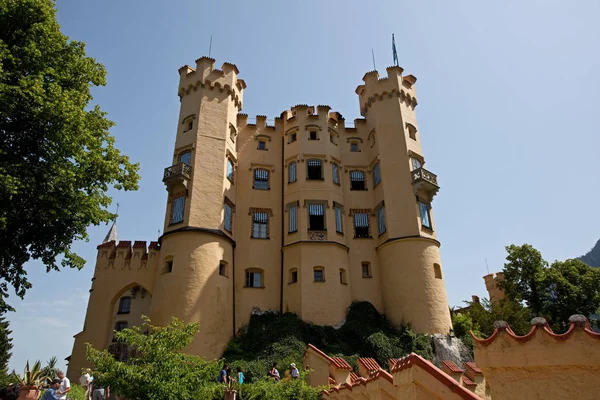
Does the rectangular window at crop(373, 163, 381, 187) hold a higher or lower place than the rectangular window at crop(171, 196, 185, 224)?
higher

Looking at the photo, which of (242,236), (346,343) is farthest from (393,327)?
(242,236)

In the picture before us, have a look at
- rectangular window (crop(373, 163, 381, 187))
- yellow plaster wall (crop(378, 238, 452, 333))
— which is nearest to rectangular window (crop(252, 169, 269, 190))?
rectangular window (crop(373, 163, 381, 187))

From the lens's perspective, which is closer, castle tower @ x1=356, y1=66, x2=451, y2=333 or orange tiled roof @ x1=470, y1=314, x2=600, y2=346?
orange tiled roof @ x1=470, y1=314, x2=600, y2=346

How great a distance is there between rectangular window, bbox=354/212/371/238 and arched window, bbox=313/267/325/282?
447cm

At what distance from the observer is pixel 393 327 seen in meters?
27.3

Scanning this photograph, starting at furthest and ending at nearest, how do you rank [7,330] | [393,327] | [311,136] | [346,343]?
[7,330] → [311,136] → [393,327] → [346,343]

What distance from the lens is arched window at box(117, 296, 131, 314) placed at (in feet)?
129

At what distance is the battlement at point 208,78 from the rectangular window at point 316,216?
35.9ft

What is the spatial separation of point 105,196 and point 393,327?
18936mm

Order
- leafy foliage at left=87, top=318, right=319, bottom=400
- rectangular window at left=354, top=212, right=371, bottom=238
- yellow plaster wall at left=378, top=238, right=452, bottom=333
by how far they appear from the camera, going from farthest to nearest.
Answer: rectangular window at left=354, top=212, right=371, bottom=238
yellow plaster wall at left=378, top=238, right=452, bottom=333
leafy foliage at left=87, top=318, right=319, bottom=400

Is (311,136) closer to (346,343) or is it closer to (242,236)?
(242,236)

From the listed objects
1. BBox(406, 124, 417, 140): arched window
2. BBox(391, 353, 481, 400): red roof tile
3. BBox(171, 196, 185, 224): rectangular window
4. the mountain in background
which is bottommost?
BBox(391, 353, 481, 400): red roof tile

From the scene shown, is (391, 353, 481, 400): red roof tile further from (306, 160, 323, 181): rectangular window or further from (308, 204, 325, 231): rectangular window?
(306, 160, 323, 181): rectangular window

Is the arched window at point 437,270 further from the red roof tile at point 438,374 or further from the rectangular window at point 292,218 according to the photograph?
the red roof tile at point 438,374
